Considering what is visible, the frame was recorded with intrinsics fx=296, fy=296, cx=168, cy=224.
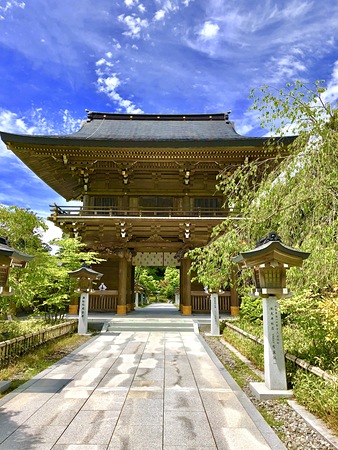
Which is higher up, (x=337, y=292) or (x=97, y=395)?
(x=337, y=292)

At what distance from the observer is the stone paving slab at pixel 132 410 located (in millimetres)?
3312

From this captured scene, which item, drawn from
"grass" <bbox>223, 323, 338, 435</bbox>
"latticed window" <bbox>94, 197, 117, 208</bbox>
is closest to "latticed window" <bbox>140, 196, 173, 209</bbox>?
"latticed window" <bbox>94, 197, 117, 208</bbox>

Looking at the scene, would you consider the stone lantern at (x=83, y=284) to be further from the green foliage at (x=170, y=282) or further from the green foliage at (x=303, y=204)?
the green foliage at (x=170, y=282)

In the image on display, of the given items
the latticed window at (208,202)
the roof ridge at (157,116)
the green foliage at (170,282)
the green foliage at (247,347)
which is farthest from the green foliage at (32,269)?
the green foliage at (170,282)

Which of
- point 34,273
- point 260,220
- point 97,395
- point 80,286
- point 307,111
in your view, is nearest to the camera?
point 97,395

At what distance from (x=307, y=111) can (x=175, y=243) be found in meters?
11.5

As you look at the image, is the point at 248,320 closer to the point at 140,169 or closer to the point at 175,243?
the point at 175,243

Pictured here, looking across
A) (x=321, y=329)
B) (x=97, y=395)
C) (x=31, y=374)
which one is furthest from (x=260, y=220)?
(x=31, y=374)

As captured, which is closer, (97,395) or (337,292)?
(97,395)

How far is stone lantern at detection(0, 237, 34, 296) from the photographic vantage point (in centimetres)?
463

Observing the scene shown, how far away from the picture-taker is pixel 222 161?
15.0 m

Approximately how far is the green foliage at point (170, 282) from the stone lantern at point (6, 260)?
32214mm

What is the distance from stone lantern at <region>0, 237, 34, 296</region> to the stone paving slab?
179 cm

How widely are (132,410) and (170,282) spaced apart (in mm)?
36950
